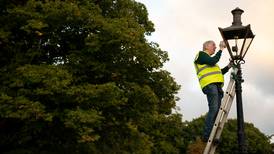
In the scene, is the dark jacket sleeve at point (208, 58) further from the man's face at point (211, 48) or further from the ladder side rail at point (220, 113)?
the ladder side rail at point (220, 113)

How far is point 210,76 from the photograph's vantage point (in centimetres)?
1047

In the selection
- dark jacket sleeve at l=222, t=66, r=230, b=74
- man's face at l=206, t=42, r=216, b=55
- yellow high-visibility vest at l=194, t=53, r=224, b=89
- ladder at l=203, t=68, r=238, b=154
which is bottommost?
ladder at l=203, t=68, r=238, b=154

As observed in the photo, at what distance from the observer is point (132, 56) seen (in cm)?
2372

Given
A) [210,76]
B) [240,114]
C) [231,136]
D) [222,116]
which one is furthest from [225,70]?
[231,136]

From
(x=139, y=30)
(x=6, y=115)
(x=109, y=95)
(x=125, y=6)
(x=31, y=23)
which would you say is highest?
(x=125, y=6)

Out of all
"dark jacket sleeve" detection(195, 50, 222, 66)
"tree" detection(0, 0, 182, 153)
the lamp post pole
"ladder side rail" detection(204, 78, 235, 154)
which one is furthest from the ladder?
"tree" detection(0, 0, 182, 153)

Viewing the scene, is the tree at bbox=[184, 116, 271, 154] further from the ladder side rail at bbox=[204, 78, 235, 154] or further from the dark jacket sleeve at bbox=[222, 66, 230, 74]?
the ladder side rail at bbox=[204, 78, 235, 154]

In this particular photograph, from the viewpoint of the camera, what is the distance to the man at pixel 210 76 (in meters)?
10.3

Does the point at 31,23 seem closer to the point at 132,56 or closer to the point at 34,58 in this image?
the point at 34,58

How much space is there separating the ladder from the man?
313 mm

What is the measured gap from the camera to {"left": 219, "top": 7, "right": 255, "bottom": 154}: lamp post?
9.58 metres

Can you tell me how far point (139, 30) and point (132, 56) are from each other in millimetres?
1445

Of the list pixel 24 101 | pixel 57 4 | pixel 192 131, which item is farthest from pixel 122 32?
pixel 192 131

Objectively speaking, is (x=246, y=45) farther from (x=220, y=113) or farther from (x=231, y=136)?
(x=231, y=136)
